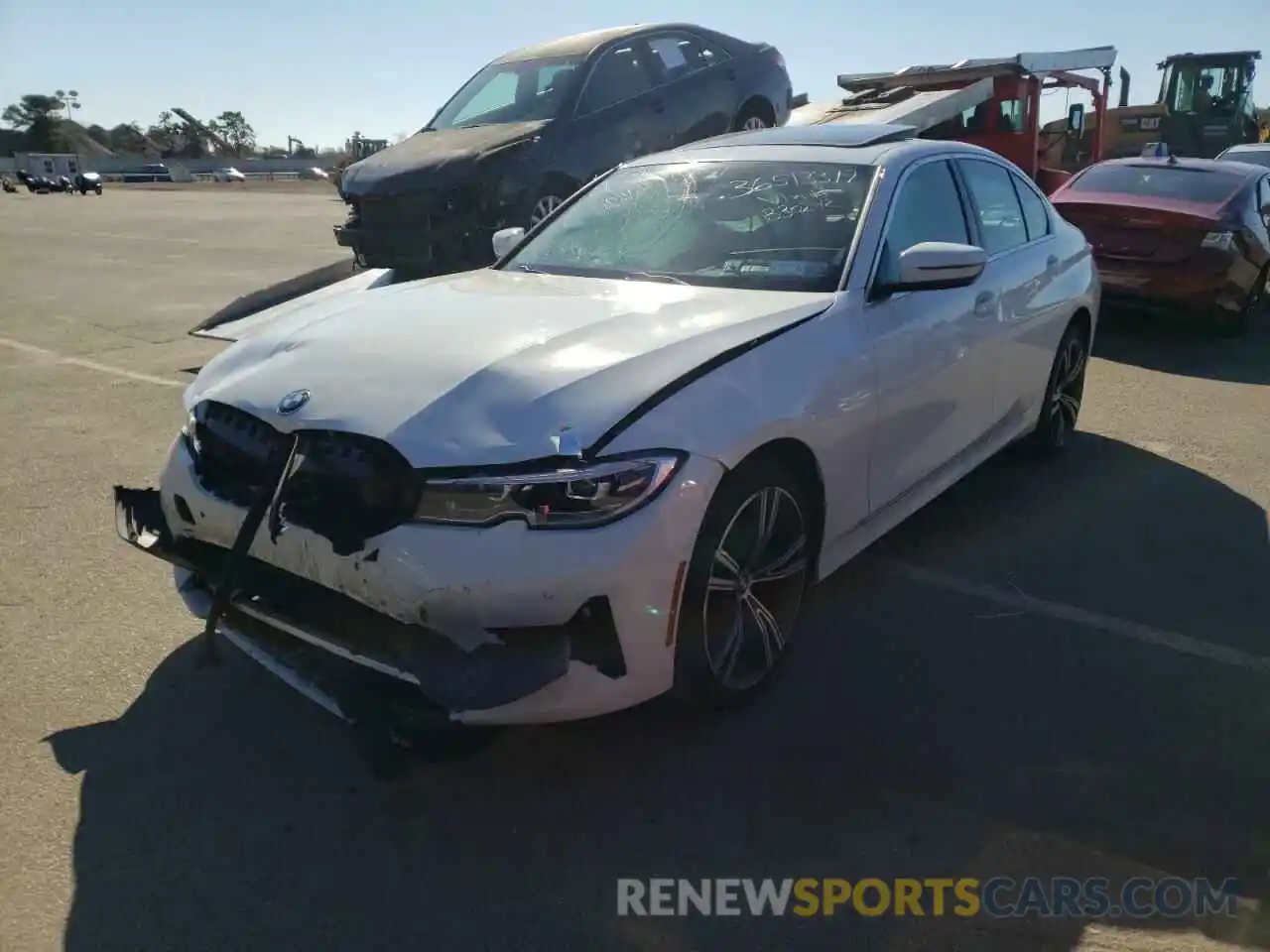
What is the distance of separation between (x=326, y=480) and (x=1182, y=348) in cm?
826

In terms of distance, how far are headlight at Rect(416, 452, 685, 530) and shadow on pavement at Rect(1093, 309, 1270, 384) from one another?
21.9 feet

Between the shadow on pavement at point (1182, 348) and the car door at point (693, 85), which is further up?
the car door at point (693, 85)

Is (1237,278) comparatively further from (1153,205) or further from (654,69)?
(654,69)

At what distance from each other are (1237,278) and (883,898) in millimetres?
8221

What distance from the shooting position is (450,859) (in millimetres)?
2604

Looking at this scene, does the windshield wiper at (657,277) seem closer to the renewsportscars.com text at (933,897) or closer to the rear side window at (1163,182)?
the renewsportscars.com text at (933,897)

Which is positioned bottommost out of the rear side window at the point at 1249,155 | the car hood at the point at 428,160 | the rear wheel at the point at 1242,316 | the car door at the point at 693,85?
the rear wheel at the point at 1242,316

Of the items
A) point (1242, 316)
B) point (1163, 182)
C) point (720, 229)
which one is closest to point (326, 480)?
point (720, 229)

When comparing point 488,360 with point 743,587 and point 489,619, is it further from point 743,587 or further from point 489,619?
point 743,587

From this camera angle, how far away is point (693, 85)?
10305 mm

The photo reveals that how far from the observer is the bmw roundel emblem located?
291cm

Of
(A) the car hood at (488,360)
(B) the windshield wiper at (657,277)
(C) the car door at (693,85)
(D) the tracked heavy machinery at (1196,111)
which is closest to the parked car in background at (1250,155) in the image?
(D) the tracked heavy machinery at (1196,111)

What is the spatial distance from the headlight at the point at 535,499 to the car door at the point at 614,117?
6.86 metres

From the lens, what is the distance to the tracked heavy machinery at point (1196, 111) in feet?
74.2
